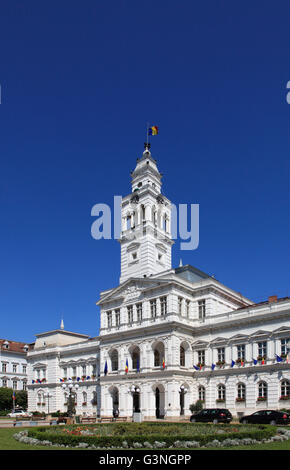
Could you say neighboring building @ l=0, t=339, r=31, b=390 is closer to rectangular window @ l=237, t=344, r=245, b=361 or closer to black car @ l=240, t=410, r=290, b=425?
rectangular window @ l=237, t=344, r=245, b=361

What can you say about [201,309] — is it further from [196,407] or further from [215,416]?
[215,416]

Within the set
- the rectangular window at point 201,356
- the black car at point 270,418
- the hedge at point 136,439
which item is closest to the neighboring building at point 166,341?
the rectangular window at point 201,356

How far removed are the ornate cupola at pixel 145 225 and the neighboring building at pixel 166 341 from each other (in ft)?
0.51

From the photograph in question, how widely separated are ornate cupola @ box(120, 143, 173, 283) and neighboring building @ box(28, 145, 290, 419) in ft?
0.51

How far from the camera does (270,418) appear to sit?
35312 mm

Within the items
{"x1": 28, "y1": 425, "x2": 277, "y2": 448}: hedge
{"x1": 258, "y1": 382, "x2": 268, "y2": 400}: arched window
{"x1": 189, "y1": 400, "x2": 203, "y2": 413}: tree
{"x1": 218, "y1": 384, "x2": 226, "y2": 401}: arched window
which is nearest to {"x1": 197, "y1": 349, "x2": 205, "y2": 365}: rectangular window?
{"x1": 218, "y1": 384, "x2": 226, "y2": 401}: arched window

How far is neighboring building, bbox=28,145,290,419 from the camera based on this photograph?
153 ft

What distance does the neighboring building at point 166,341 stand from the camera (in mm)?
46719

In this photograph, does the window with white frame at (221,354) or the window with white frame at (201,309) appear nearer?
the window with white frame at (221,354)

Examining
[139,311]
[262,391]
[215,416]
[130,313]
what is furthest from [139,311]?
[215,416]

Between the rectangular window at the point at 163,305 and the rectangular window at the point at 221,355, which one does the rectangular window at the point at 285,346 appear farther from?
the rectangular window at the point at 163,305

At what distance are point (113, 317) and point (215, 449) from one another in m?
40.2
